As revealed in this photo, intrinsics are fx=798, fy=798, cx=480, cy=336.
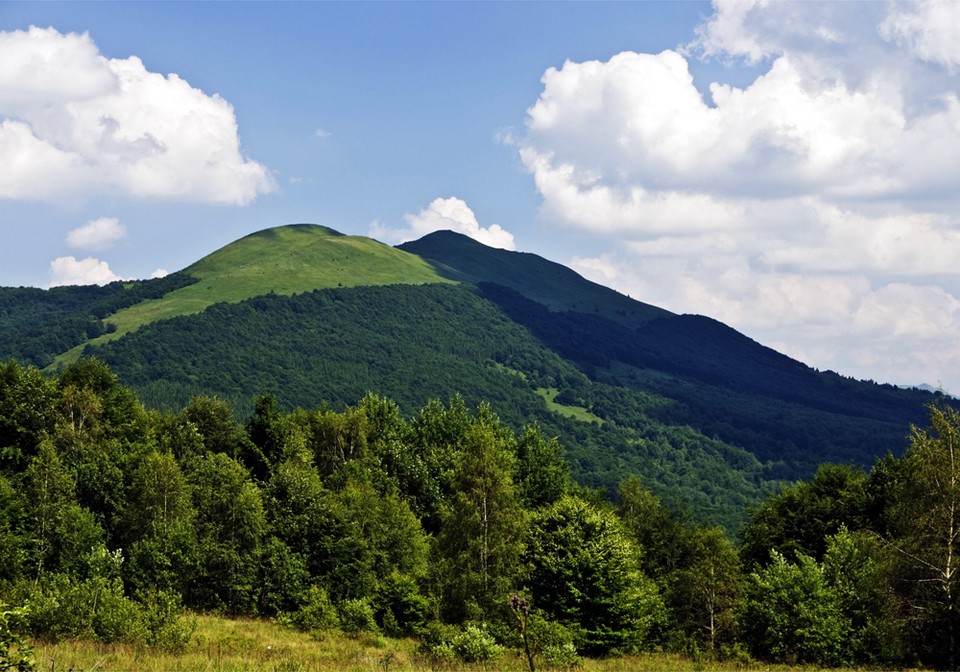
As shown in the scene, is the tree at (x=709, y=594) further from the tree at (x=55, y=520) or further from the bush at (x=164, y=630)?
the tree at (x=55, y=520)

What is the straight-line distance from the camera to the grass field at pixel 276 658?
89.8ft

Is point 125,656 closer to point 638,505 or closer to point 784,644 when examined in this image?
point 784,644

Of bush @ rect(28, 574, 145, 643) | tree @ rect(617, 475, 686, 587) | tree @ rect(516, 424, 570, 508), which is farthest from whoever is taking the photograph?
tree @ rect(516, 424, 570, 508)

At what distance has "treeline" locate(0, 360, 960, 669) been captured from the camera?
1433 inches

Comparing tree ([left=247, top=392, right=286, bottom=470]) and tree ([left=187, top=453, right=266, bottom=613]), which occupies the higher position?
tree ([left=247, top=392, right=286, bottom=470])

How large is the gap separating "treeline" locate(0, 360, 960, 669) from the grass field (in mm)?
2003

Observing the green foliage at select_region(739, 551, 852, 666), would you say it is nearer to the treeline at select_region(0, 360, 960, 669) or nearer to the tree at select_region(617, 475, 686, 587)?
the treeline at select_region(0, 360, 960, 669)

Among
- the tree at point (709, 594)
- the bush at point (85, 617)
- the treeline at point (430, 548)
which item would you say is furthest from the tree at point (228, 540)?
the tree at point (709, 594)

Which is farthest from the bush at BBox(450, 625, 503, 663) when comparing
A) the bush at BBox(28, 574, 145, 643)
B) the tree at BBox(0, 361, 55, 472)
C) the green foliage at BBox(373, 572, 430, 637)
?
the tree at BBox(0, 361, 55, 472)

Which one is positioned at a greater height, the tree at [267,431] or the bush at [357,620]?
the tree at [267,431]

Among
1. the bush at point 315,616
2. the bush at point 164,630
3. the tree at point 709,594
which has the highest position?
the bush at point 164,630

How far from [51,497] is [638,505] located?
A: 66572mm

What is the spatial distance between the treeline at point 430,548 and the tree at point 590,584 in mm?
132

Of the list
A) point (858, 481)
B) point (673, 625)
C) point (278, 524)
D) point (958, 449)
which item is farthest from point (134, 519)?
point (858, 481)
